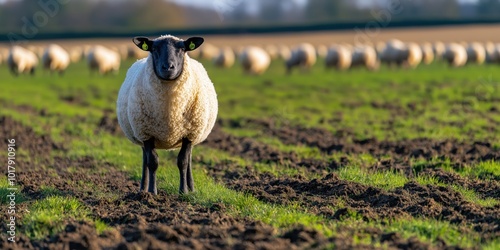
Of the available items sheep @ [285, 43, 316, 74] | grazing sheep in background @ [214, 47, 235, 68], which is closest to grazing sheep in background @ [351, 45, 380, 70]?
sheep @ [285, 43, 316, 74]

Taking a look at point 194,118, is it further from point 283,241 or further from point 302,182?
point 283,241

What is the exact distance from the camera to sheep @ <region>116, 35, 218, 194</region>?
28.5 ft

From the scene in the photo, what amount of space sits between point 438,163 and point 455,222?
3688 millimetres

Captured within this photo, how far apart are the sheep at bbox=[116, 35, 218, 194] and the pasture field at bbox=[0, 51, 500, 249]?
20.3 inches

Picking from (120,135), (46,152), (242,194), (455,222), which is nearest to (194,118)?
(242,194)

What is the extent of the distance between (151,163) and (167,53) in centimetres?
132

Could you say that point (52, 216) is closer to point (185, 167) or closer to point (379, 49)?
point (185, 167)

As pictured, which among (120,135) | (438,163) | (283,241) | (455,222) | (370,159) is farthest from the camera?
(120,135)

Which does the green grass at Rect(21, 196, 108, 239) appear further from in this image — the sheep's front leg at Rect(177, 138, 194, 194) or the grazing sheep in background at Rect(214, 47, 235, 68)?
the grazing sheep in background at Rect(214, 47, 235, 68)

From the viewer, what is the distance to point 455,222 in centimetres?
704

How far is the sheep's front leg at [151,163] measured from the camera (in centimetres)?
899

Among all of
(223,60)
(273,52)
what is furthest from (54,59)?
(273,52)

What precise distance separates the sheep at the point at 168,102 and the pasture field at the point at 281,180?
1.69ft
